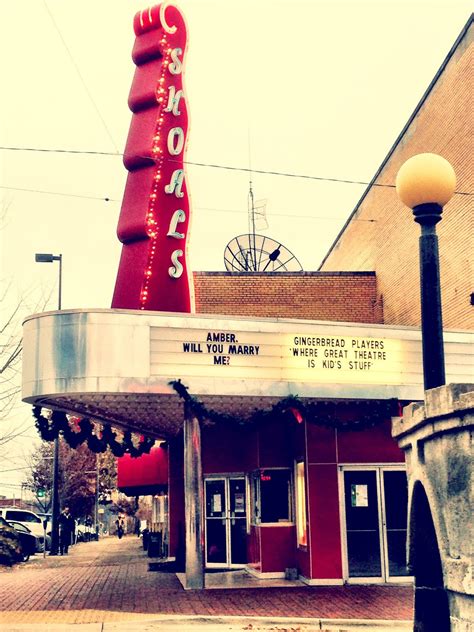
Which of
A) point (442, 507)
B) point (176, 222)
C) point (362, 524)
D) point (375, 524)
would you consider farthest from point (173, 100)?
point (442, 507)

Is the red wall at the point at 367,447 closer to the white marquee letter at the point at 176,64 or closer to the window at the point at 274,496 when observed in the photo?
the window at the point at 274,496

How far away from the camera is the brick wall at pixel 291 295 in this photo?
85.7 feet

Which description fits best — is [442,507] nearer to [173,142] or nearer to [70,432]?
[70,432]

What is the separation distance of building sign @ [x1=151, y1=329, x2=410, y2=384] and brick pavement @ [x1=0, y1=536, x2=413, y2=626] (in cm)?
409

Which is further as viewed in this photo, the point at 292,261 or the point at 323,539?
the point at 292,261

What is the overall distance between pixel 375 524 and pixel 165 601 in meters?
5.17

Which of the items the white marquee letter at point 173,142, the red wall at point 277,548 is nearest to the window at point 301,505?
the red wall at point 277,548

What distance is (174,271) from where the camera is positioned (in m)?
18.2

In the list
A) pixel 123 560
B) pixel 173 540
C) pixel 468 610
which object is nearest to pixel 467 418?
pixel 468 610

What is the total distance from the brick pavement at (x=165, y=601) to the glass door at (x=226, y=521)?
5.24 ft

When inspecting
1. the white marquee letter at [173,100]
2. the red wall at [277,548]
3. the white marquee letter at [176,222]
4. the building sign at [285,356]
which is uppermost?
the white marquee letter at [173,100]

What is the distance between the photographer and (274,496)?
19.7 m

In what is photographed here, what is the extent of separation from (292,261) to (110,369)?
15.7 metres

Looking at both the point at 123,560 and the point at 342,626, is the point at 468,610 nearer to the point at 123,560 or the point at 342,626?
the point at 342,626
